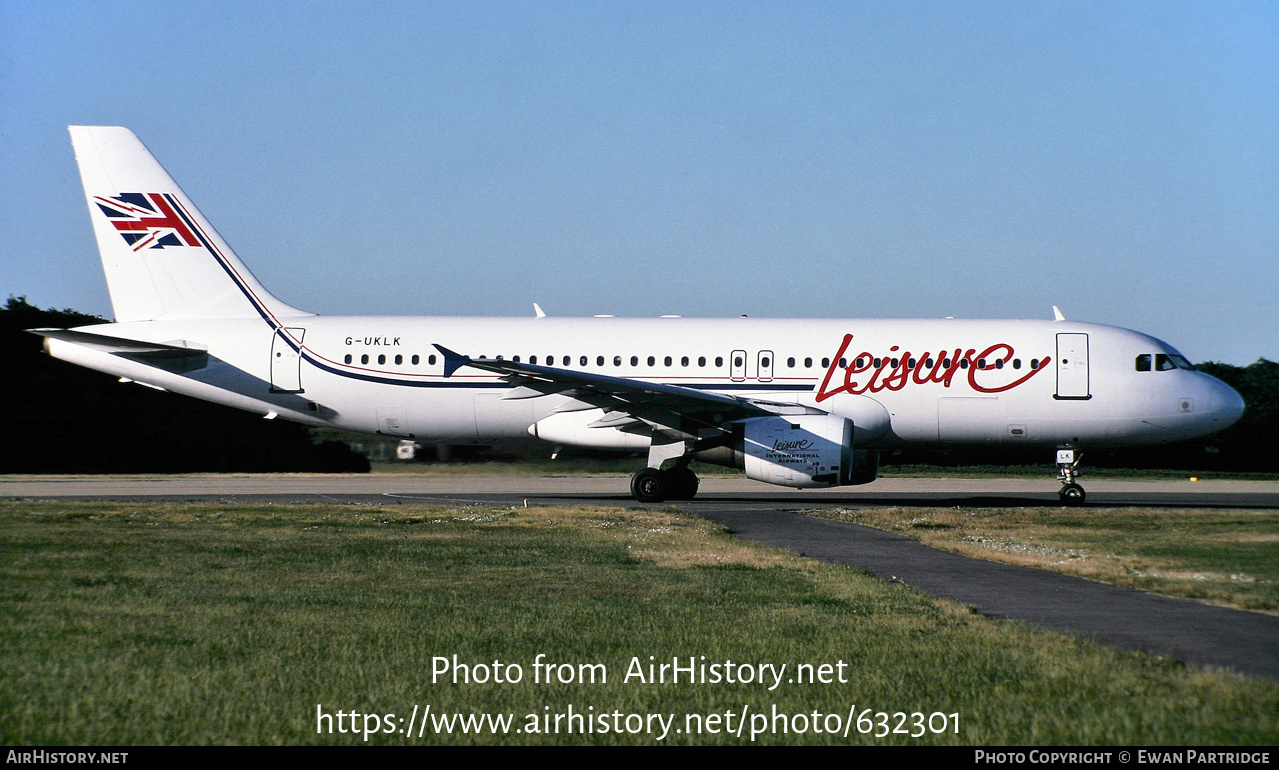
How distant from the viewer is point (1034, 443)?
25281mm

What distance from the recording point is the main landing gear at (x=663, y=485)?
24344 millimetres

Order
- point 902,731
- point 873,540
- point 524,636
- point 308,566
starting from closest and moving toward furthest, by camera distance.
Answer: point 902,731, point 524,636, point 308,566, point 873,540

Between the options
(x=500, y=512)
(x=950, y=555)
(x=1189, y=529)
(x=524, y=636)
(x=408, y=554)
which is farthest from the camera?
(x=500, y=512)

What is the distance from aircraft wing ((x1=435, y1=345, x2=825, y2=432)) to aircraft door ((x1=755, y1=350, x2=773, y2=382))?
519 mm

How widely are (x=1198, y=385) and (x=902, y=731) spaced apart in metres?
21.7

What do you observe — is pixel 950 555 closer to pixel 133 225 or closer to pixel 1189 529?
pixel 1189 529

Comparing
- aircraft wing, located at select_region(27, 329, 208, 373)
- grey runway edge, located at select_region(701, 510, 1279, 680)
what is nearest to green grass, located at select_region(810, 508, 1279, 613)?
grey runway edge, located at select_region(701, 510, 1279, 680)

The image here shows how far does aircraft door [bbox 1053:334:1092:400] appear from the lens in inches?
975

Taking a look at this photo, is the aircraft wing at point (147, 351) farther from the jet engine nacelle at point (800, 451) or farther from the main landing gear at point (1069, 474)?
the main landing gear at point (1069, 474)

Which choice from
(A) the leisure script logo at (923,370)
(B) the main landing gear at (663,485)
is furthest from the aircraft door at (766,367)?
(B) the main landing gear at (663,485)

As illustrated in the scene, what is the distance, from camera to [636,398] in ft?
77.3

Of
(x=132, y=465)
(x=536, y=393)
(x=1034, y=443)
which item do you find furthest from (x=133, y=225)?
(x=1034, y=443)

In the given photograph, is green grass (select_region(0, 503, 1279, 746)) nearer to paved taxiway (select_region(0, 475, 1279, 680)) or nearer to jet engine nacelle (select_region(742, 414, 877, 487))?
paved taxiway (select_region(0, 475, 1279, 680))

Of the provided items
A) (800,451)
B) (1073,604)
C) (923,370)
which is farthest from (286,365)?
(1073,604)
